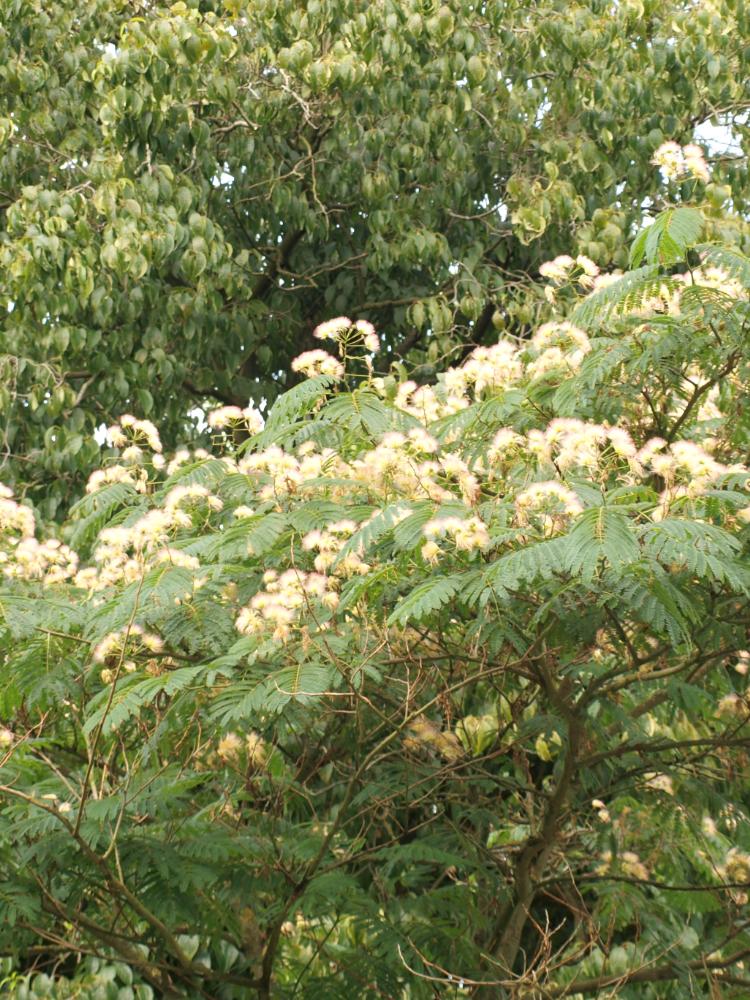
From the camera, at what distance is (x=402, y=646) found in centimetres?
416

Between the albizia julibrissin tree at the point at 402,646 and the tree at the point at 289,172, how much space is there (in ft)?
6.81

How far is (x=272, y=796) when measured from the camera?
4828 millimetres

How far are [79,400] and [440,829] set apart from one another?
3.29 m

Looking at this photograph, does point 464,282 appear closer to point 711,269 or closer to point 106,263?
point 106,263

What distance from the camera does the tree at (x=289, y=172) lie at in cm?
713

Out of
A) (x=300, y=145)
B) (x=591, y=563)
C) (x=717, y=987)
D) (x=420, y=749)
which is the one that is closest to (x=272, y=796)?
(x=420, y=749)

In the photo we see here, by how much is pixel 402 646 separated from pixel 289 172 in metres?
4.32

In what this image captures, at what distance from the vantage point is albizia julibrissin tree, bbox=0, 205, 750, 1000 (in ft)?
12.1

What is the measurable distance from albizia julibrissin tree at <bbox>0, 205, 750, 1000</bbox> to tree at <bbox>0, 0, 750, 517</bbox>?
6.81 ft

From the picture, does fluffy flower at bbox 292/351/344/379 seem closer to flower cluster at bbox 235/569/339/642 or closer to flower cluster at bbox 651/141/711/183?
flower cluster at bbox 235/569/339/642

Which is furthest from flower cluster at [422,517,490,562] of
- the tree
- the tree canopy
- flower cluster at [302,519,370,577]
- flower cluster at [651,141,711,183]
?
the tree

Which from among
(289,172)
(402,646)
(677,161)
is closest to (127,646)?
(402,646)

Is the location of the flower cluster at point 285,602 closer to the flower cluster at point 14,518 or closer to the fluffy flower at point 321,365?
the fluffy flower at point 321,365

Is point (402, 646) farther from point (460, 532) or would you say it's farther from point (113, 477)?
point (113, 477)
